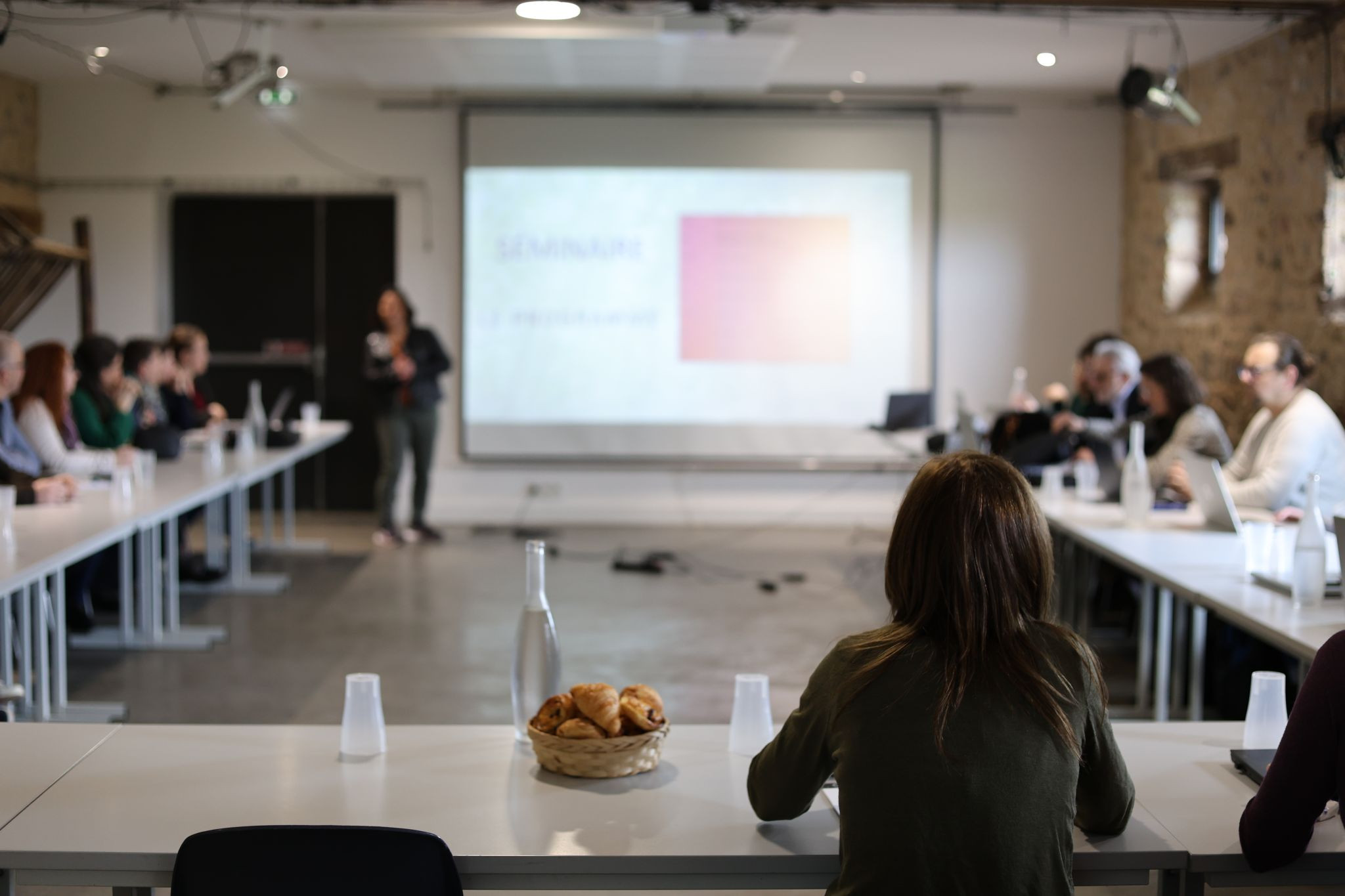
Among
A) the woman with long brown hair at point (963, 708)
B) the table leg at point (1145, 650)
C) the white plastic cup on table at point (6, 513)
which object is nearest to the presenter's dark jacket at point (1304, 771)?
the woman with long brown hair at point (963, 708)

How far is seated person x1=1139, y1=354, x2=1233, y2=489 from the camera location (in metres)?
4.99

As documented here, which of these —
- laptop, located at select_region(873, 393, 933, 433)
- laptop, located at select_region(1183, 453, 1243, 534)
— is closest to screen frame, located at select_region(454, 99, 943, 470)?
laptop, located at select_region(873, 393, 933, 433)

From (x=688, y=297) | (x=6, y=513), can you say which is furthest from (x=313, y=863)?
(x=688, y=297)

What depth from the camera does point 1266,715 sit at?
2.08 m

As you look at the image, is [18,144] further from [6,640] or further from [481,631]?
[6,640]

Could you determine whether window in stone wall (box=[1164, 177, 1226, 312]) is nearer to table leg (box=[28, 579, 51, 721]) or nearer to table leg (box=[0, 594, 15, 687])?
table leg (box=[28, 579, 51, 721])

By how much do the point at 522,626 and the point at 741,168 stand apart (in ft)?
22.1

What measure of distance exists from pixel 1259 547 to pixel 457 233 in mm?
6120

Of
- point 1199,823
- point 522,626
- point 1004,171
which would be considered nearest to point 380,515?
point 1004,171

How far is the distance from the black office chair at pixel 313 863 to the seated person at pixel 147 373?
5069 millimetres

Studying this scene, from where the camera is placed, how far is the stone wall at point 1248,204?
6.03 metres

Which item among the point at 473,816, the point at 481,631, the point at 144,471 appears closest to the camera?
the point at 473,816

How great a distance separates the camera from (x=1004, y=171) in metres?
8.52

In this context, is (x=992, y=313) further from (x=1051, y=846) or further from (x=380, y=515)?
(x=1051, y=846)
